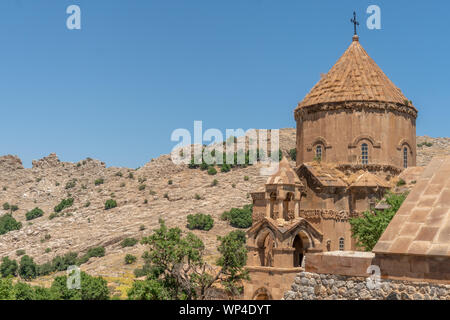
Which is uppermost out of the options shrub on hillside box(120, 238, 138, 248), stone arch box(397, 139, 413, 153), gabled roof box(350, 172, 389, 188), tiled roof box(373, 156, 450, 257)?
stone arch box(397, 139, 413, 153)

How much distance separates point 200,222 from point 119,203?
78.2ft

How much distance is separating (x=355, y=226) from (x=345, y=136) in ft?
22.0

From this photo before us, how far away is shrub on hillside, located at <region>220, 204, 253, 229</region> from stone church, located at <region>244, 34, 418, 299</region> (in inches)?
1480

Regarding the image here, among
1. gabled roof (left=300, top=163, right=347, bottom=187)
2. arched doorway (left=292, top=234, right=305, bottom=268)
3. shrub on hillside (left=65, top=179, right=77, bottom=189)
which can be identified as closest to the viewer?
arched doorway (left=292, top=234, right=305, bottom=268)

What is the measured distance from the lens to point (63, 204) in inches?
3716

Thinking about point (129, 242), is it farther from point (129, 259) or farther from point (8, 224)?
point (8, 224)

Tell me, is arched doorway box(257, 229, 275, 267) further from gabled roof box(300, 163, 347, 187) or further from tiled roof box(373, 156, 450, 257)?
tiled roof box(373, 156, 450, 257)

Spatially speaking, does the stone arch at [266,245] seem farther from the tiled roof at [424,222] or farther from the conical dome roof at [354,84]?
the tiled roof at [424,222]

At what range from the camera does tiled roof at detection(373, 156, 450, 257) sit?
24.1 feet

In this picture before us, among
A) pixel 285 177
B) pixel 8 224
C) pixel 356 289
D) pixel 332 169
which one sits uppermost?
pixel 332 169

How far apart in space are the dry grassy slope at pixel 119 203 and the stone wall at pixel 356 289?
46660 millimetres

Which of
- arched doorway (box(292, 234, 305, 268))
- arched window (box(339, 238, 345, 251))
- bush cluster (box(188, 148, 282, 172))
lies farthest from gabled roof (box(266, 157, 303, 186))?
bush cluster (box(188, 148, 282, 172))

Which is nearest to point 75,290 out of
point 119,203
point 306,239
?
point 306,239
